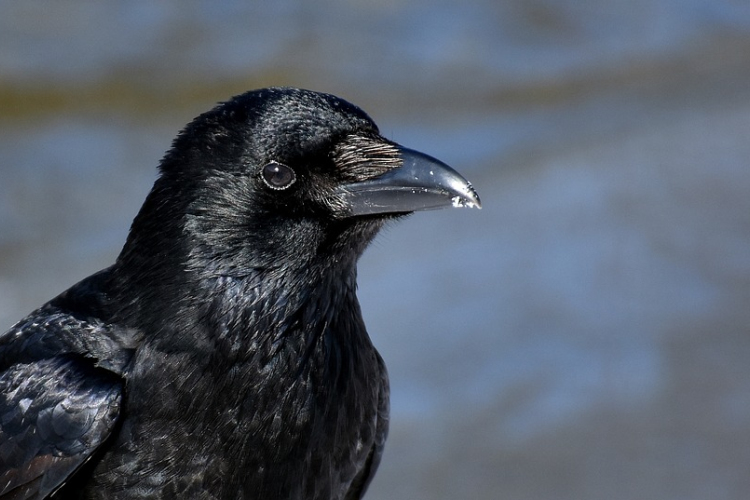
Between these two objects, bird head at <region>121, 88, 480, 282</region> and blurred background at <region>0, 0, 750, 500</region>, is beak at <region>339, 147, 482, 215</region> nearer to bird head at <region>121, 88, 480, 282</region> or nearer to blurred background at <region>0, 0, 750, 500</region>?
bird head at <region>121, 88, 480, 282</region>

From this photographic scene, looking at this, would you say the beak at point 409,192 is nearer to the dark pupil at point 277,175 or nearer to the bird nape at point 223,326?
the bird nape at point 223,326

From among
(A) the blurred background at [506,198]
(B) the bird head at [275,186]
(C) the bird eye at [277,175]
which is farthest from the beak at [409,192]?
(A) the blurred background at [506,198]

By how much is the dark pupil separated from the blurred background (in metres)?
2.84

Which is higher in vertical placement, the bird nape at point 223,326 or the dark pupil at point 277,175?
the dark pupil at point 277,175

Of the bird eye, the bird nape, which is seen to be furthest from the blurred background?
the bird eye

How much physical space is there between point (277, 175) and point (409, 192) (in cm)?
45

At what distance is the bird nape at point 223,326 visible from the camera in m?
4.26

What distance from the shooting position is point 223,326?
14.1 feet

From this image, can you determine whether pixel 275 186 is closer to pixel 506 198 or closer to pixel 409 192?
pixel 409 192

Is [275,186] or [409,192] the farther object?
[409,192]

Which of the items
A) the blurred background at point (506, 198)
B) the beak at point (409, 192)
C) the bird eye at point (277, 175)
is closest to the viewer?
the bird eye at point (277, 175)

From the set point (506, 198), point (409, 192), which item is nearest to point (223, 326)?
point (409, 192)

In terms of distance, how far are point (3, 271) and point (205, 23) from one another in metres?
4.03

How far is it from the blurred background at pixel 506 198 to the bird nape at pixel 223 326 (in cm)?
262
